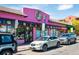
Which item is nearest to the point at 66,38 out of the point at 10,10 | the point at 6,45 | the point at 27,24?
the point at 27,24

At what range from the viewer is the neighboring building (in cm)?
1875

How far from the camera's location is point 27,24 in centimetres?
2055

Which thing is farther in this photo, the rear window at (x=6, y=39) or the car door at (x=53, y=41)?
the car door at (x=53, y=41)

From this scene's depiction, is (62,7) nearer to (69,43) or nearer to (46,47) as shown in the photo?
(46,47)

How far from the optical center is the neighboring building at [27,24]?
61.5 ft

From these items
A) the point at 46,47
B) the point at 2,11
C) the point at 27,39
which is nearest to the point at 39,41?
the point at 46,47

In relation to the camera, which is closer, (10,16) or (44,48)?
(44,48)

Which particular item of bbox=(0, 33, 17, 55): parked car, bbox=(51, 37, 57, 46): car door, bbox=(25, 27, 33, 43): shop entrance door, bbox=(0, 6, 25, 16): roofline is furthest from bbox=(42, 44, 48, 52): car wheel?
bbox=(0, 6, 25, 16): roofline

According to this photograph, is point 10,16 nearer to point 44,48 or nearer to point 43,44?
point 43,44

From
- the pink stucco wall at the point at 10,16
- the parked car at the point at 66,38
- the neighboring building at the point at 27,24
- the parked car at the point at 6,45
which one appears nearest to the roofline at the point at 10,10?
the neighboring building at the point at 27,24

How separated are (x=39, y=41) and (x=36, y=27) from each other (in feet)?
13.6

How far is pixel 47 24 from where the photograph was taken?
828 inches

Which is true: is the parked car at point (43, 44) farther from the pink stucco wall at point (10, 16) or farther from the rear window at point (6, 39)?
the rear window at point (6, 39)

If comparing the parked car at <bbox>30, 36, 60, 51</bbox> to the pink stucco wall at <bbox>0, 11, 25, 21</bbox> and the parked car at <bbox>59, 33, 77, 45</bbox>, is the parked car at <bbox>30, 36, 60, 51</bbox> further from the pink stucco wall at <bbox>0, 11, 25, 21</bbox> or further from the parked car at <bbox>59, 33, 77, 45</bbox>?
the pink stucco wall at <bbox>0, 11, 25, 21</bbox>
